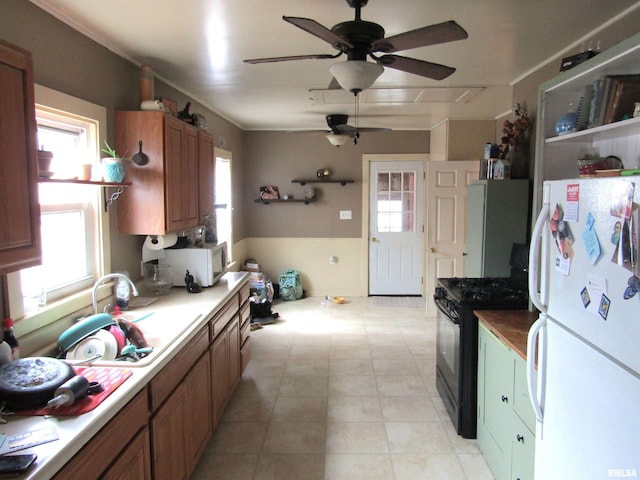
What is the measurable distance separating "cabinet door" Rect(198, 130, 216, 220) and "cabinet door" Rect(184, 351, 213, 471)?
4.55 ft

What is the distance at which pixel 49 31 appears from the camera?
6.81 ft

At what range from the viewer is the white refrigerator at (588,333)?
112cm

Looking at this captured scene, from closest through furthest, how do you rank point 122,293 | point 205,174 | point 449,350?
1. point 122,293
2. point 449,350
3. point 205,174

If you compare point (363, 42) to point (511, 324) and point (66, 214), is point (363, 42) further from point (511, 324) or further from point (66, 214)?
point (66, 214)

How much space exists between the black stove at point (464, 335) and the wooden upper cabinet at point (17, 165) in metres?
2.29

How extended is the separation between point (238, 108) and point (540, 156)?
10.5 ft

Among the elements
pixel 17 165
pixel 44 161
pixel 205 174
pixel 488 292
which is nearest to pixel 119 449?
pixel 17 165

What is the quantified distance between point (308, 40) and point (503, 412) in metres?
2.38

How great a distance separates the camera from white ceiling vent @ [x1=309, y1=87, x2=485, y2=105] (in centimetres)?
372

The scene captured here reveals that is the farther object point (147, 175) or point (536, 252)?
point (147, 175)

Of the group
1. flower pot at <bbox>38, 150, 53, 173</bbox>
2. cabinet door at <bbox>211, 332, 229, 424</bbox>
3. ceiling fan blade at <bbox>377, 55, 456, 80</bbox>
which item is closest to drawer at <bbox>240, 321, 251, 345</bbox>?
cabinet door at <bbox>211, 332, 229, 424</bbox>

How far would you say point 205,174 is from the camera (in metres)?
3.56

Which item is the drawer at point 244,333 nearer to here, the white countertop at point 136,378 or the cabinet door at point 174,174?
the white countertop at point 136,378

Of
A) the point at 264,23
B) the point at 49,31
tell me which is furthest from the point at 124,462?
the point at 264,23
